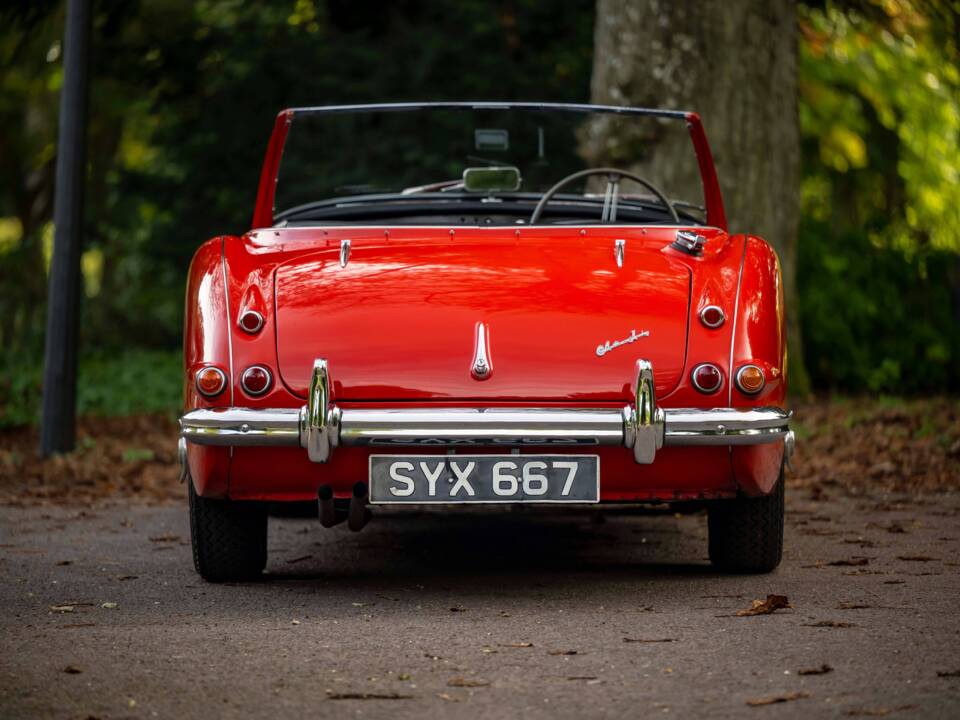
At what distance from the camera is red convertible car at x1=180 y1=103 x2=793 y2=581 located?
4.48 meters

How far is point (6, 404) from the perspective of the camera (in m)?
12.1

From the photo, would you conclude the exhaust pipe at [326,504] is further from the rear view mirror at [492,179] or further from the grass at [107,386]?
the grass at [107,386]

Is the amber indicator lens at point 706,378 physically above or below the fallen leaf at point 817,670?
above

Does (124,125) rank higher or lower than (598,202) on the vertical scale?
higher

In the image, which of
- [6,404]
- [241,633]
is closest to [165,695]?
[241,633]

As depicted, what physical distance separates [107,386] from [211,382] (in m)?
9.86

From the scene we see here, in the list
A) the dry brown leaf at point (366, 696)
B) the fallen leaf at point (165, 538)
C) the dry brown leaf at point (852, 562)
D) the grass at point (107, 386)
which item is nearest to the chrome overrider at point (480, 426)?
the dry brown leaf at point (852, 562)

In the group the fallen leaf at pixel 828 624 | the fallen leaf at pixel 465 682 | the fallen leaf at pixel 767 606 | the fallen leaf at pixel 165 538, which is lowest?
the fallen leaf at pixel 165 538

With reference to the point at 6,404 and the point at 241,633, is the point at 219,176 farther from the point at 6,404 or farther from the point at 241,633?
the point at 241,633

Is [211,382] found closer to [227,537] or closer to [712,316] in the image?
[227,537]

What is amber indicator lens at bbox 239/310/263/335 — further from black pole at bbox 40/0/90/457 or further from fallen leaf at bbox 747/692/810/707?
black pole at bbox 40/0/90/457

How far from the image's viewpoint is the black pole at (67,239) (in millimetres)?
9250

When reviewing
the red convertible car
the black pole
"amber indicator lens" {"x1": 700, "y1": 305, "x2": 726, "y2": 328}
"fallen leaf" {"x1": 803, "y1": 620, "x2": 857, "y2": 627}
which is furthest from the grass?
"fallen leaf" {"x1": 803, "y1": 620, "x2": 857, "y2": 627}

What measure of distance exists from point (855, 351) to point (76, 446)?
597cm
